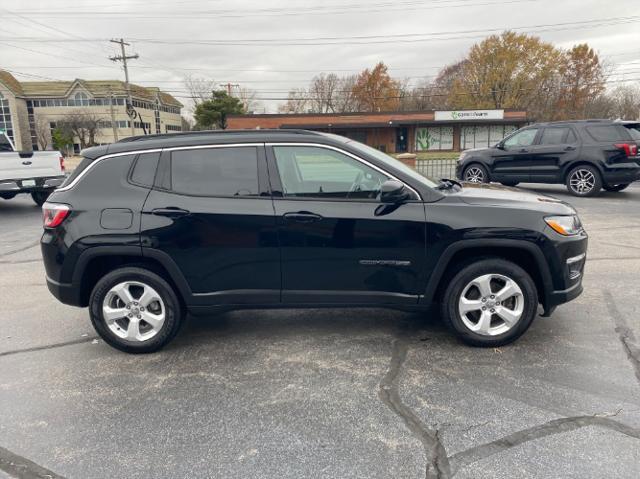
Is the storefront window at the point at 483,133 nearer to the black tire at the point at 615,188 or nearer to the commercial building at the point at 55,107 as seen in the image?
the black tire at the point at 615,188

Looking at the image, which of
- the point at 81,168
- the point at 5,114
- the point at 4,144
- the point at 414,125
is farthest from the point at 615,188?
the point at 5,114

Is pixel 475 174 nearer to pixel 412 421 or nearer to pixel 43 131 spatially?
pixel 412 421

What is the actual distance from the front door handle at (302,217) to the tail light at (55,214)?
1785 mm

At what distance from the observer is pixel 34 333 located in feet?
13.7

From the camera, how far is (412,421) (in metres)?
2.73

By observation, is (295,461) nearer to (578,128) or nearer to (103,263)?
(103,263)

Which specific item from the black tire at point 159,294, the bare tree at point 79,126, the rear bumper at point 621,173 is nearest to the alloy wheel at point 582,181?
the rear bumper at point 621,173

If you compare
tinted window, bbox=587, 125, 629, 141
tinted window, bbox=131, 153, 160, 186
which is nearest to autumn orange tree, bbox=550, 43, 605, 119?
tinted window, bbox=587, 125, 629, 141

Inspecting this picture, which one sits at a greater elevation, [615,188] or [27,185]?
[27,185]

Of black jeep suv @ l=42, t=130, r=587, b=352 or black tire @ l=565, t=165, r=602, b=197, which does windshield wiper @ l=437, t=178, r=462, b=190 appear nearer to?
black jeep suv @ l=42, t=130, r=587, b=352

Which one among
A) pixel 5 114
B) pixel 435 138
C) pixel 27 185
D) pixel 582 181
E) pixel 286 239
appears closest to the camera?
pixel 286 239

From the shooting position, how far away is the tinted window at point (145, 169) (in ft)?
11.8

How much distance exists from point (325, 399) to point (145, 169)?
2299 mm

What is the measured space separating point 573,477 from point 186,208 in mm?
3023
